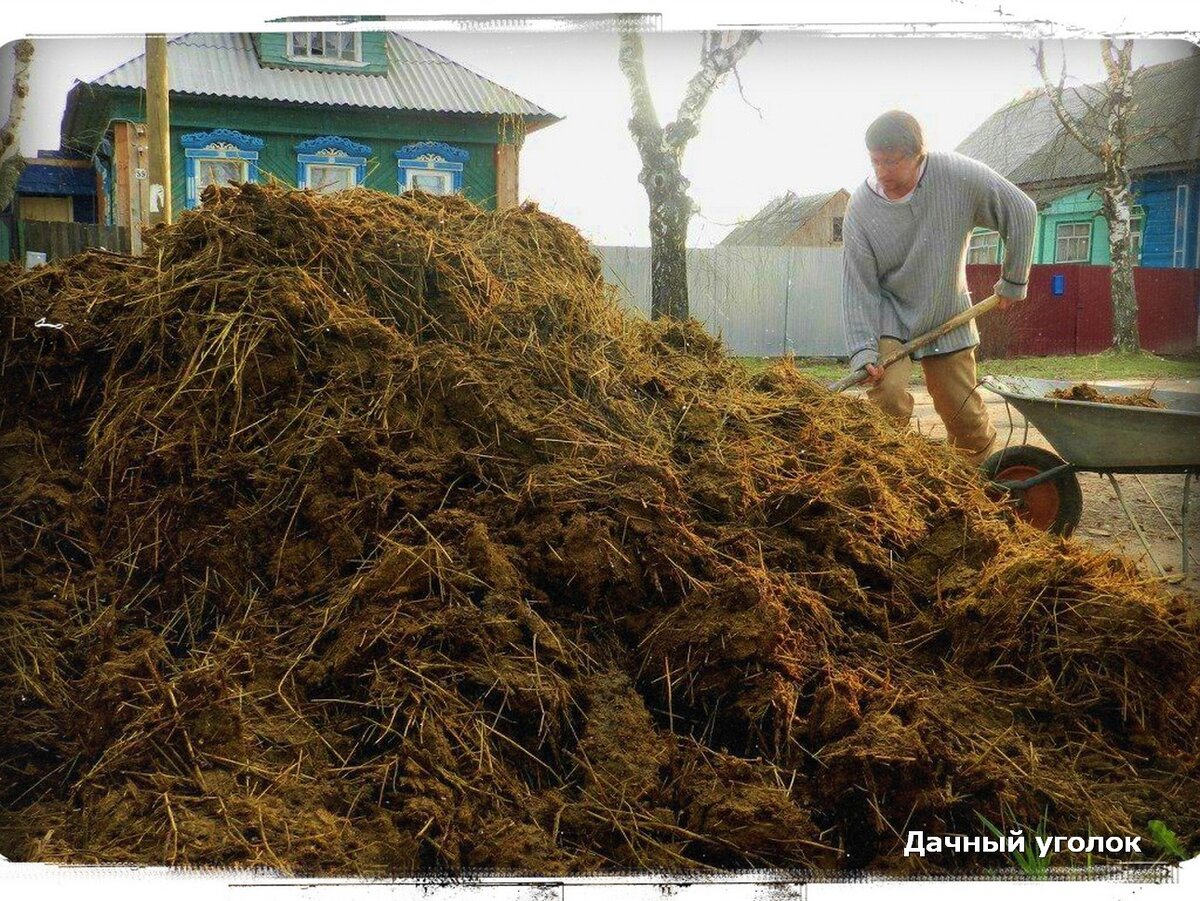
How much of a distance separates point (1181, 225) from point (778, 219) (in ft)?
6.22

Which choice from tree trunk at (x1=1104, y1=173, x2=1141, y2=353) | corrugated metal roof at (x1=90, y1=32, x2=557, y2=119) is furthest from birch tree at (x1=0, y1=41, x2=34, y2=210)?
Answer: tree trunk at (x1=1104, y1=173, x2=1141, y2=353)

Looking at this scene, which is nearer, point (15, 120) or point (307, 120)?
point (15, 120)

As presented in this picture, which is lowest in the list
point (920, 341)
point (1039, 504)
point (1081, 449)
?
point (1039, 504)

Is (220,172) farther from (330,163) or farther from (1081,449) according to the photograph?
(1081,449)

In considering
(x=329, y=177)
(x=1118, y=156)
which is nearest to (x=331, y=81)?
(x=329, y=177)

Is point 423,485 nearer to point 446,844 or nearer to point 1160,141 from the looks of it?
point 446,844

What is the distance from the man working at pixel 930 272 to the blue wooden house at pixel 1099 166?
0.14 meters

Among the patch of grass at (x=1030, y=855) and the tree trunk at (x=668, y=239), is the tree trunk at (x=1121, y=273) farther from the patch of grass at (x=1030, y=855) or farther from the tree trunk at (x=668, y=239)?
the patch of grass at (x=1030, y=855)

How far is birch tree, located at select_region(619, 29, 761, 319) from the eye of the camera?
2543 millimetres

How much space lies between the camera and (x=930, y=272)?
448 centimetres

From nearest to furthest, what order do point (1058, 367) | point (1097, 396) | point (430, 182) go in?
point (430, 182), point (1097, 396), point (1058, 367)

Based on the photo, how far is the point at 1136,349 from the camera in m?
4.54

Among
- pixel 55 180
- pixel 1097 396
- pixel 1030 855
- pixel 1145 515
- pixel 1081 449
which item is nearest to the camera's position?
pixel 1030 855

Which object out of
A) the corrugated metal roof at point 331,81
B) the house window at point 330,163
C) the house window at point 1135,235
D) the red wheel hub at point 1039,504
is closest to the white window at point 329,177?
the house window at point 330,163
